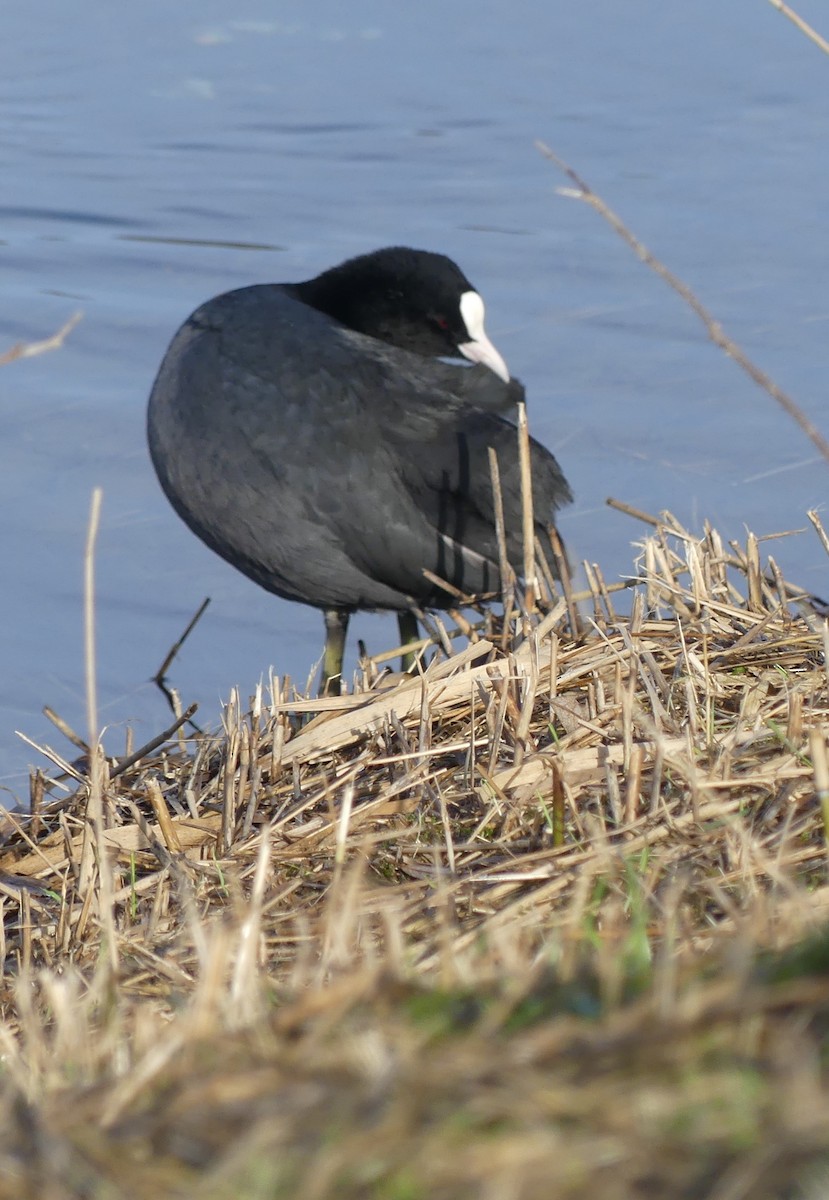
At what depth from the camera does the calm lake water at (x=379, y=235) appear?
17.6 feet

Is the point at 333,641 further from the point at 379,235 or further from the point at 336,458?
the point at 379,235

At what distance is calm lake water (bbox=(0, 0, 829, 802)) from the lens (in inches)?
211

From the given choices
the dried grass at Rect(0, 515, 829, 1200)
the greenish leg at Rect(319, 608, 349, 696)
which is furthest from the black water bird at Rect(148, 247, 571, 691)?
the dried grass at Rect(0, 515, 829, 1200)

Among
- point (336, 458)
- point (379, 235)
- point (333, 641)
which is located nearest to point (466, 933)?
point (336, 458)

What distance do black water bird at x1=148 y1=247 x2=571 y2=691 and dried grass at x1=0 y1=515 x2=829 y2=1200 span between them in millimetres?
561

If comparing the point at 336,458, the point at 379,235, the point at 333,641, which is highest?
the point at 336,458

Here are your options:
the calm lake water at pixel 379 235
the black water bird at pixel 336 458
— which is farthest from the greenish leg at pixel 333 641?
the calm lake water at pixel 379 235

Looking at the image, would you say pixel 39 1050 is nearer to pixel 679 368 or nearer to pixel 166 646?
pixel 166 646

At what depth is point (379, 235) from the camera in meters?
7.62

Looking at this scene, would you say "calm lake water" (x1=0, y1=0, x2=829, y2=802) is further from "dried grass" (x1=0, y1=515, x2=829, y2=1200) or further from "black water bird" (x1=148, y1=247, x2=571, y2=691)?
"dried grass" (x1=0, y1=515, x2=829, y2=1200)

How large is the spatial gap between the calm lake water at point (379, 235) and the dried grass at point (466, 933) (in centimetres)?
118

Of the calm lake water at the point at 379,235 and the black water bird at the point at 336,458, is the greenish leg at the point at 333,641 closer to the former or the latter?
the black water bird at the point at 336,458

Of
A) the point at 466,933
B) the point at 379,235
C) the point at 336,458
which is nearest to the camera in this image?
the point at 466,933

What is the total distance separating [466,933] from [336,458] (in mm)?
2169
